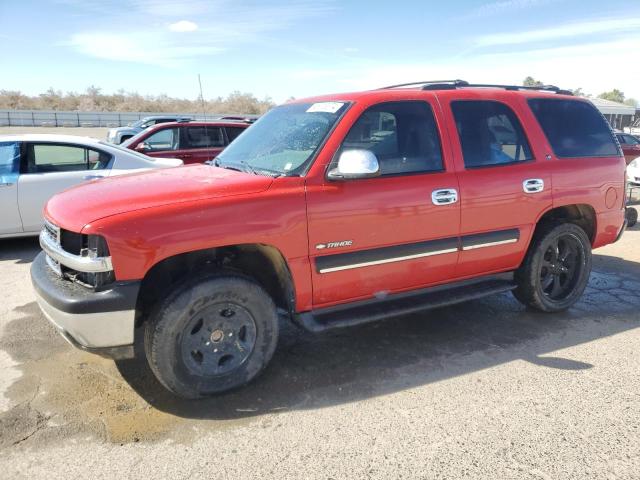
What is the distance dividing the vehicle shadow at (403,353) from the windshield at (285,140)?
57.0 inches

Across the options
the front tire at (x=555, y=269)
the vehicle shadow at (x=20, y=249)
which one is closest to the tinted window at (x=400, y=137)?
the front tire at (x=555, y=269)

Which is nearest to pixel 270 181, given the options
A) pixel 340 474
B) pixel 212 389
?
pixel 212 389

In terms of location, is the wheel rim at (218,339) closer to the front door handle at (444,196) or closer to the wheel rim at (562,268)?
the front door handle at (444,196)

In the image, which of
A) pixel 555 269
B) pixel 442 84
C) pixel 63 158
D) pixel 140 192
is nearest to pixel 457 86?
pixel 442 84

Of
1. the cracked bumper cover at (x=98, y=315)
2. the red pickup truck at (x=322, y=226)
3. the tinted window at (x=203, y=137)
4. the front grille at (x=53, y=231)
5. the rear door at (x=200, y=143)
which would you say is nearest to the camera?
the cracked bumper cover at (x=98, y=315)

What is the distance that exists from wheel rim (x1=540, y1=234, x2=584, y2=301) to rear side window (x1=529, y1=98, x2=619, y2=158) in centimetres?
80

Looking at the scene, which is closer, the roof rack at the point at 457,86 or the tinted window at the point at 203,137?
the roof rack at the point at 457,86

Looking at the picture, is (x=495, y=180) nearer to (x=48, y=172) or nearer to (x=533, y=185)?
(x=533, y=185)

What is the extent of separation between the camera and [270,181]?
3.27m

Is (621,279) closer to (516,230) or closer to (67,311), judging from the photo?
(516,230)

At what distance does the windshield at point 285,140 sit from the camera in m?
3.54

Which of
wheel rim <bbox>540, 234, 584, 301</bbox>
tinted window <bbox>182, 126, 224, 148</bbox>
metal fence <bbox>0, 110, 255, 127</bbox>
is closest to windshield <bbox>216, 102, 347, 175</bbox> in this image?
wheel rim <bbox>540, 234, 584, 301</bbox>

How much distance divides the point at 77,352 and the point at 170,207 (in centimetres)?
176

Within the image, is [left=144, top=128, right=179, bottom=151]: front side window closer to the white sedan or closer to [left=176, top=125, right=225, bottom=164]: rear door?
[left=176, top=125, right=225, bottom=164]: rear door
